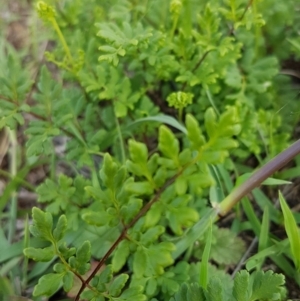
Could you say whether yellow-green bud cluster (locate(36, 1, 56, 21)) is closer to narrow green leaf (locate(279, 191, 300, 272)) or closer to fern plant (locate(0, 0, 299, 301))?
fern plant (locate(0, 0, 299, 301))

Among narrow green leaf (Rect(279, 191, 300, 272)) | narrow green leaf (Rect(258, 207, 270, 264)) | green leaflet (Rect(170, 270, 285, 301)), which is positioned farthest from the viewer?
narrow green leaf (Rect(258, 207, 270, 264))

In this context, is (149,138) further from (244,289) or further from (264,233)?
(244,289)

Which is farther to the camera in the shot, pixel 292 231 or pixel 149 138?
pixel 149 138

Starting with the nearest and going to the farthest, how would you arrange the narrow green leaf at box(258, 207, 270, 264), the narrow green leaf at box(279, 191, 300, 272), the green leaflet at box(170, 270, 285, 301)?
the green leaflet at box(170, 270, 285, 301)
the narrow green leaf at box(279, 191, 300, 272)
the narrow green leaf at box(258, 207, 270, 264)

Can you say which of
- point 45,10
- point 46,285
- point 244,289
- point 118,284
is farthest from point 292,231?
point 45,10

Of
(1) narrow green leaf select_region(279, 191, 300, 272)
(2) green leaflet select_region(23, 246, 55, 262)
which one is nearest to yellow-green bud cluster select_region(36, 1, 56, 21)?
(2) green leaflet select_region(23, 246, 55, 262)

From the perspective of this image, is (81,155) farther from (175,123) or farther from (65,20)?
(65,20)

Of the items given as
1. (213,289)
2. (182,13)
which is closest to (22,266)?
(213,289)

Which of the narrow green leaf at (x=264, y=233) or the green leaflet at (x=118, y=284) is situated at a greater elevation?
the green leaflet at (x=118, y=284)

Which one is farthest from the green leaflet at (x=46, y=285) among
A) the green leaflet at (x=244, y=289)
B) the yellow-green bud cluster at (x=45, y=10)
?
the yellow-green bud cluster at (x=45, y=10)

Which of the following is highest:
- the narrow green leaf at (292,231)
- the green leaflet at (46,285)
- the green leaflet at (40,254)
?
the green leaflet at (40,254)

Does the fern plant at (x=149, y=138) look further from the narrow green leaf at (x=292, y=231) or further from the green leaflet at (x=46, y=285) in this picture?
the narrow green leaf at (x=292, y=231)

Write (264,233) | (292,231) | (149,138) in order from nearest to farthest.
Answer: (292,231), (264,233), (149,138)
